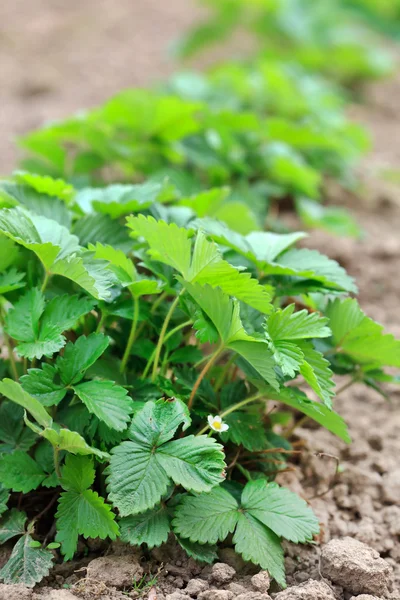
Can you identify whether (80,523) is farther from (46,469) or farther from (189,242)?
(189,242)

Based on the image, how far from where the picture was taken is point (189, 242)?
122 cm

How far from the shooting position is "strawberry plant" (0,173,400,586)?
1.17 m

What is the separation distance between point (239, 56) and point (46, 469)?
11.1ft

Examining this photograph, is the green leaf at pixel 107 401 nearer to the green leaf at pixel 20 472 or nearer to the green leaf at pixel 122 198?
the green leaf at pixel 20 472

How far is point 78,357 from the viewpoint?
123 centimetres

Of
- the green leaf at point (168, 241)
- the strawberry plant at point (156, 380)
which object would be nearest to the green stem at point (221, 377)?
the strawberry plant at point (156, 380)

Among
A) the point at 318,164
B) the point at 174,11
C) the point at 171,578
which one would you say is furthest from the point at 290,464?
the point at 174,11

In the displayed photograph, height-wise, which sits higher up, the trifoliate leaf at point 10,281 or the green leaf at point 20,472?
the trifoliate leaf at point 10,281

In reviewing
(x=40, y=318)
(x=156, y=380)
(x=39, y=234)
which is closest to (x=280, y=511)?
(x=156, y=380)

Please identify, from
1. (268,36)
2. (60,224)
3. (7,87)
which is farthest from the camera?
(268,36)

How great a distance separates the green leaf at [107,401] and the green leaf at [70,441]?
1.9 inches

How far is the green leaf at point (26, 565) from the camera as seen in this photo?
1.16 m

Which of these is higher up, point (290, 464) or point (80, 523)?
point (80, 523)

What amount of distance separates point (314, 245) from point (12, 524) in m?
1.47
